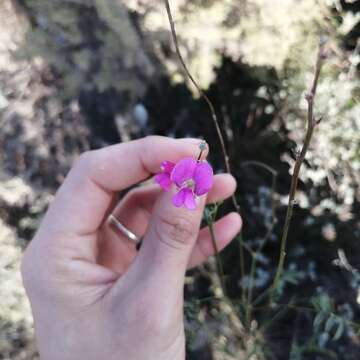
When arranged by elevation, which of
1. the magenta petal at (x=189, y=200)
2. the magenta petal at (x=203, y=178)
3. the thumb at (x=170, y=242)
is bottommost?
the thumb at (x=170, y=242)

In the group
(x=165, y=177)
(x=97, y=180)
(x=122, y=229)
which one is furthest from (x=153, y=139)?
(x=122, y=229)

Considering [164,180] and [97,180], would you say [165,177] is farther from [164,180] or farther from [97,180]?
[97,180]

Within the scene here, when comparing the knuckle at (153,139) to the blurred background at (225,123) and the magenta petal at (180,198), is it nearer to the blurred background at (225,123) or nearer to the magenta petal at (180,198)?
the magenta petal at (180,198)

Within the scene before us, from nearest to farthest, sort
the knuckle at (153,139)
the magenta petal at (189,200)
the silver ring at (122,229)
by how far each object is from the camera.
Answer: the magenta petal at (189,200) → the knuckle at (153,139) → the silver ring at (122,229)

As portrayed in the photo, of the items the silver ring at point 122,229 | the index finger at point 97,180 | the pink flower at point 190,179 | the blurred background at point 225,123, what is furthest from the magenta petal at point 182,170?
the blurred background at point 225,123

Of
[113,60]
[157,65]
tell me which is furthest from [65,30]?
[157,65]

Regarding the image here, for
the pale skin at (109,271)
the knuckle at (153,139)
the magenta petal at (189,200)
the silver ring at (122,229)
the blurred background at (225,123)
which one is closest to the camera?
the magenta petal at (189,200)
